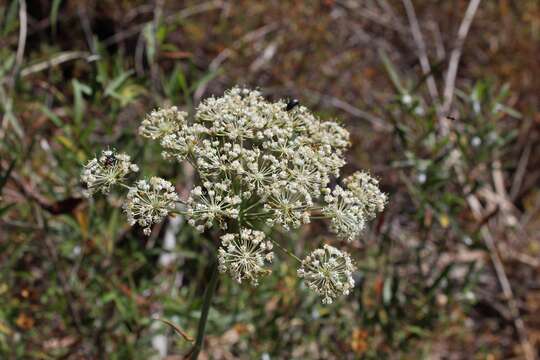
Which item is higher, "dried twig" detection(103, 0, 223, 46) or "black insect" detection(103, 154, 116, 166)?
"dried twig" detection(103, 0, 223, 46)

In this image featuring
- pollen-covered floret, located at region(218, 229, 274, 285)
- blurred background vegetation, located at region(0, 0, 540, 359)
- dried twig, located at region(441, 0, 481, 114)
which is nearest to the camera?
pollen-covered floret, located at region(218, 229, 274, 285)

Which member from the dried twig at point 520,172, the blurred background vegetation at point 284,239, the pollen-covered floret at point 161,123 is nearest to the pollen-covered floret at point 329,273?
the pollen-covered floret at point 161,123

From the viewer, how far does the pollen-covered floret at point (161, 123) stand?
2436 mm

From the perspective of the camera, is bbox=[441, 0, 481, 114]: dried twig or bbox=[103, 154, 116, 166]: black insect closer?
bbox=[103, 154, 116, 166]: black insect

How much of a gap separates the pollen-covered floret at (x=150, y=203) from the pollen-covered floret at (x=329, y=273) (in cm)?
57

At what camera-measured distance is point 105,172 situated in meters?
2.34

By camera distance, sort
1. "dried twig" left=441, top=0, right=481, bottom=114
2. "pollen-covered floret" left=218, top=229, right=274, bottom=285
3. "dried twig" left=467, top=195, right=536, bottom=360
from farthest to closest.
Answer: "dried twig" left=441, top=0, right=481, bottom=114 → "dried twig" left=467, top=195, right=536, bottom=360 → "pollen-covered floret" left=218, top=229, right=274, bottom=285

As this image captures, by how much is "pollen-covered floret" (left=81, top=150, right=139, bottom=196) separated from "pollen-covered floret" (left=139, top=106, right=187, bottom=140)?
0.56 ft

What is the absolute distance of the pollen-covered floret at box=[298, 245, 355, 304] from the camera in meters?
2.19


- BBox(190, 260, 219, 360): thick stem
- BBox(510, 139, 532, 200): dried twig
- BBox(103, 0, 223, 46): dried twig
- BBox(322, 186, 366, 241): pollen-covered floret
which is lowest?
BBox(190, 260, 219, 360): thick stem

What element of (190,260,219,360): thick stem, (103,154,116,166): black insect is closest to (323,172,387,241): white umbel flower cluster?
(190,260,219,360): thick stem

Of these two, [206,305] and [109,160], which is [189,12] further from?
[206,305]

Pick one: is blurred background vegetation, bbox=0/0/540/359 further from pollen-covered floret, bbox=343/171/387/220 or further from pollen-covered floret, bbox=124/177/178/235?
pollen-covered floret, bbox=124/177/178/235

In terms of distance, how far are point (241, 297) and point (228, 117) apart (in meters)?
1.79
